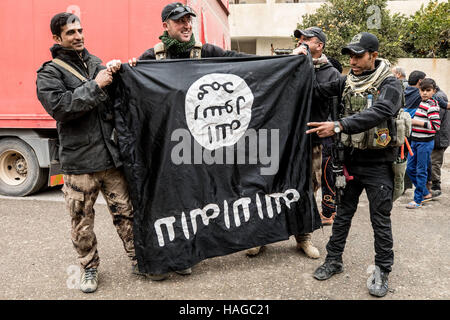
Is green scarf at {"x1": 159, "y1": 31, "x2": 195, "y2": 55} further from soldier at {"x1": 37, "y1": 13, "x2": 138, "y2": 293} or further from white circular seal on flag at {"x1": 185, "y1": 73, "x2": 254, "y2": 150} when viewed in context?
soldier at {"x1": 37, "y1": 13, "x2": 138, "y2": 293}

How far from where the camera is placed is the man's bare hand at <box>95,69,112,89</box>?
108 inches

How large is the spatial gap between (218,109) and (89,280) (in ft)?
5.76

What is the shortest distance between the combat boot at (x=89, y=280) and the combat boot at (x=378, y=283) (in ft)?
7.16

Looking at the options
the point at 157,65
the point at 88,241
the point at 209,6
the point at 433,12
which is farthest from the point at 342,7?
the point at 88,241

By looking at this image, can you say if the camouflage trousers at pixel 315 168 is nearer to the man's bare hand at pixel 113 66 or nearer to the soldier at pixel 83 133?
the soldier at pixel 83 133

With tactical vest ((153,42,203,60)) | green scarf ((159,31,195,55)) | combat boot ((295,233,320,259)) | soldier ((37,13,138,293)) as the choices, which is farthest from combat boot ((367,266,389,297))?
green scarf ((159,31,195,55))

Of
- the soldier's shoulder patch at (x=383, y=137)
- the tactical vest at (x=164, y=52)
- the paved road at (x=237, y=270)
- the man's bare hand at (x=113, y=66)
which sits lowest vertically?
the paved road at (x=237, y=270)

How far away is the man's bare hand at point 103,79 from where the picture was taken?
2742 millimetres

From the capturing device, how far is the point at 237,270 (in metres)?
3.27

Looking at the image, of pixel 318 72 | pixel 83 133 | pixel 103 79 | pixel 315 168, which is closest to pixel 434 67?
pixel 318 72

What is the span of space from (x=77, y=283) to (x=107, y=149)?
1.17 m

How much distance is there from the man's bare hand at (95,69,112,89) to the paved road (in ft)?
5.36

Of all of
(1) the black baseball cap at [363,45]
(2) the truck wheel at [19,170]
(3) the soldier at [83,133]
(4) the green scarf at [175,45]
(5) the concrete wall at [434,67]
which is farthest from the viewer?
(5) the concrete wall at [434,67]

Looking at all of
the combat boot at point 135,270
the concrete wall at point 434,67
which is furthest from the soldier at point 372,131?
the concrete wall at point 434,67
